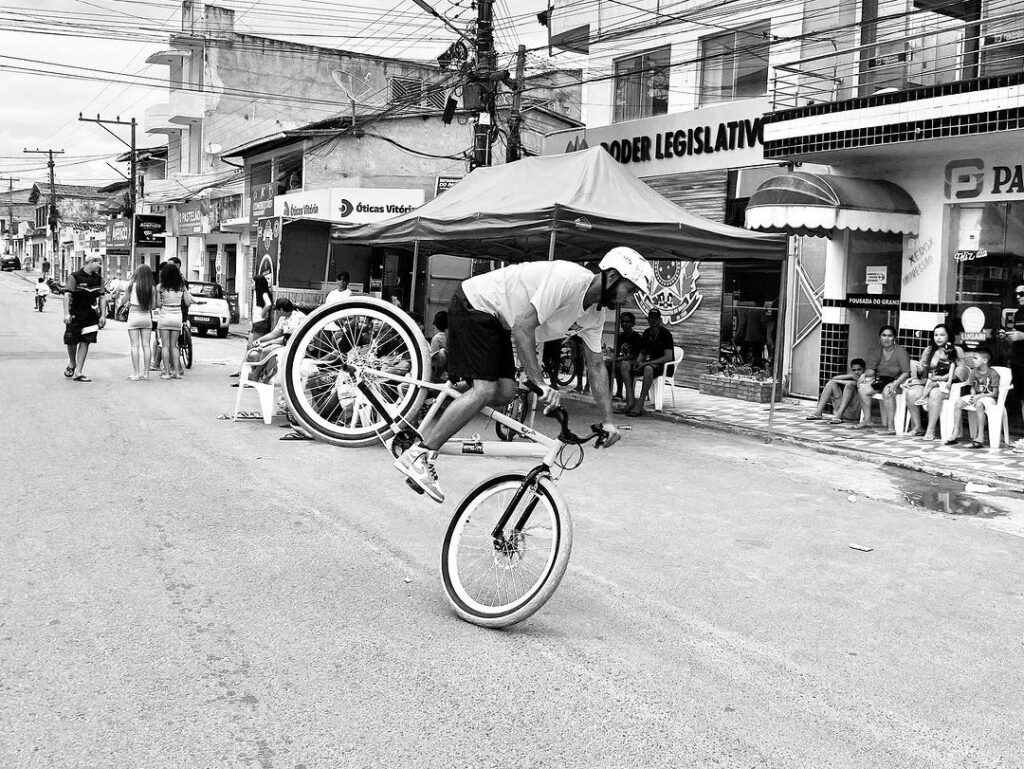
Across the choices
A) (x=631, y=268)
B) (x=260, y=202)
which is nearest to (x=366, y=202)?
(x=260, y=202)

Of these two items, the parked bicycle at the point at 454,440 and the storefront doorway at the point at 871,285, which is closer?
the parked bicycle at the point at 454,440

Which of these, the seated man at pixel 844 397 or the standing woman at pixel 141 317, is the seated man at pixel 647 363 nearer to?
the seated man at pixel 844 397

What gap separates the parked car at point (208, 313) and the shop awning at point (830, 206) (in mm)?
18302

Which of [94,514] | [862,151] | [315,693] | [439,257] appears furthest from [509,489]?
[439,257]

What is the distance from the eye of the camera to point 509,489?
16.2 ft

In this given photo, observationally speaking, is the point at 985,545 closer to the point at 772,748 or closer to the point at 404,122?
the point at 772,748

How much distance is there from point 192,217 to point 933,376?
40.1 metres

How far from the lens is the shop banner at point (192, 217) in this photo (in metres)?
44.4

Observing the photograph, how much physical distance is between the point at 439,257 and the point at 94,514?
14967 millimetres

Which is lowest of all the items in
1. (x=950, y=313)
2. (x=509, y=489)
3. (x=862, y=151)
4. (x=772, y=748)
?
(x=772, y=748)

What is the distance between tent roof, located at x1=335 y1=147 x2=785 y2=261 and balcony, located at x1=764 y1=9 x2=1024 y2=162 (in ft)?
7.80

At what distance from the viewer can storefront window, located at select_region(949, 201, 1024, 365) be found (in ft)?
43.3

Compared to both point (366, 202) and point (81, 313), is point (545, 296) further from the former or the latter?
point (366, 202)

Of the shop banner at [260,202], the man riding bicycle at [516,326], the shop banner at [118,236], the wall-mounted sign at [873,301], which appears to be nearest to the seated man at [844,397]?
the wall-mounted sign at [873,301]
